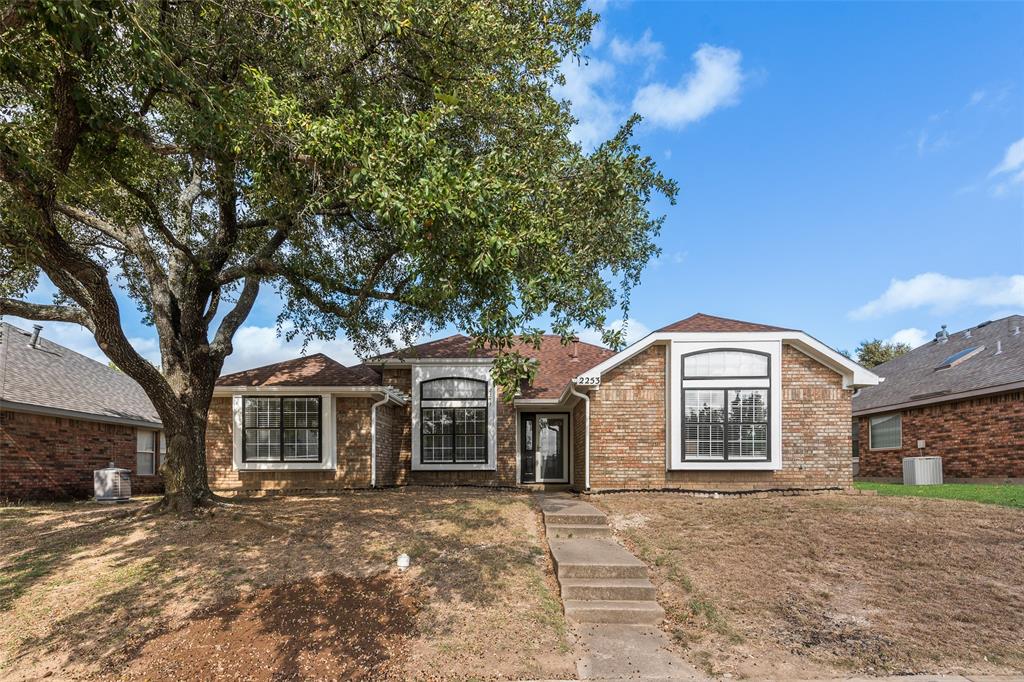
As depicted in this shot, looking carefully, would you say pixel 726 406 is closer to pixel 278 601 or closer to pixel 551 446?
pixel 551 446

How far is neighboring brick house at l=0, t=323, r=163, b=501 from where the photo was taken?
12539mm

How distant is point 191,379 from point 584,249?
7633 mm

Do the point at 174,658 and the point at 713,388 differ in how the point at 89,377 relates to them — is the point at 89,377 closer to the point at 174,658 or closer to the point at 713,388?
the point at 174,658

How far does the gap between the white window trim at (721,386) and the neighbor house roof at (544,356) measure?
298 centimetres

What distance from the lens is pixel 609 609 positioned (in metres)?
6.13

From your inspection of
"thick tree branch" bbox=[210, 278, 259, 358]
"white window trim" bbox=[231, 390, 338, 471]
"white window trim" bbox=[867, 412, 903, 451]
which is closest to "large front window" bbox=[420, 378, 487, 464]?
"white window trim" bbox=[231, 390, 338, 471]

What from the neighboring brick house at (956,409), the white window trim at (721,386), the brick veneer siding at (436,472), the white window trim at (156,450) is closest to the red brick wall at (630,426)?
the white window trim at (721,386)

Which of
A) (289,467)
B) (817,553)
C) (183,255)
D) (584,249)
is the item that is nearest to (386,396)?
(289,467)

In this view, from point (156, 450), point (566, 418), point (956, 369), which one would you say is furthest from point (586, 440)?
point (156, 450)

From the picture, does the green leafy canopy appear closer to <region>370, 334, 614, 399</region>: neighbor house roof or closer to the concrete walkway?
the concrete walkway

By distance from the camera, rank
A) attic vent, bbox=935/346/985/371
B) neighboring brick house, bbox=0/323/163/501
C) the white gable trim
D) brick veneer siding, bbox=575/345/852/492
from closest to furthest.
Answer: the white gable trim → brick veneer siding, bbox=575/345/852/492 → neighboring brick house, bbox=0/323/163/501 → attic vent, bbox=935/346/985/371

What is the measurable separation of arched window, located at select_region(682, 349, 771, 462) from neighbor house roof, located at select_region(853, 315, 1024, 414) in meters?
7.34

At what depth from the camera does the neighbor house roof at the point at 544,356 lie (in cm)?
1473

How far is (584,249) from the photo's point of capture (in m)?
10.2
